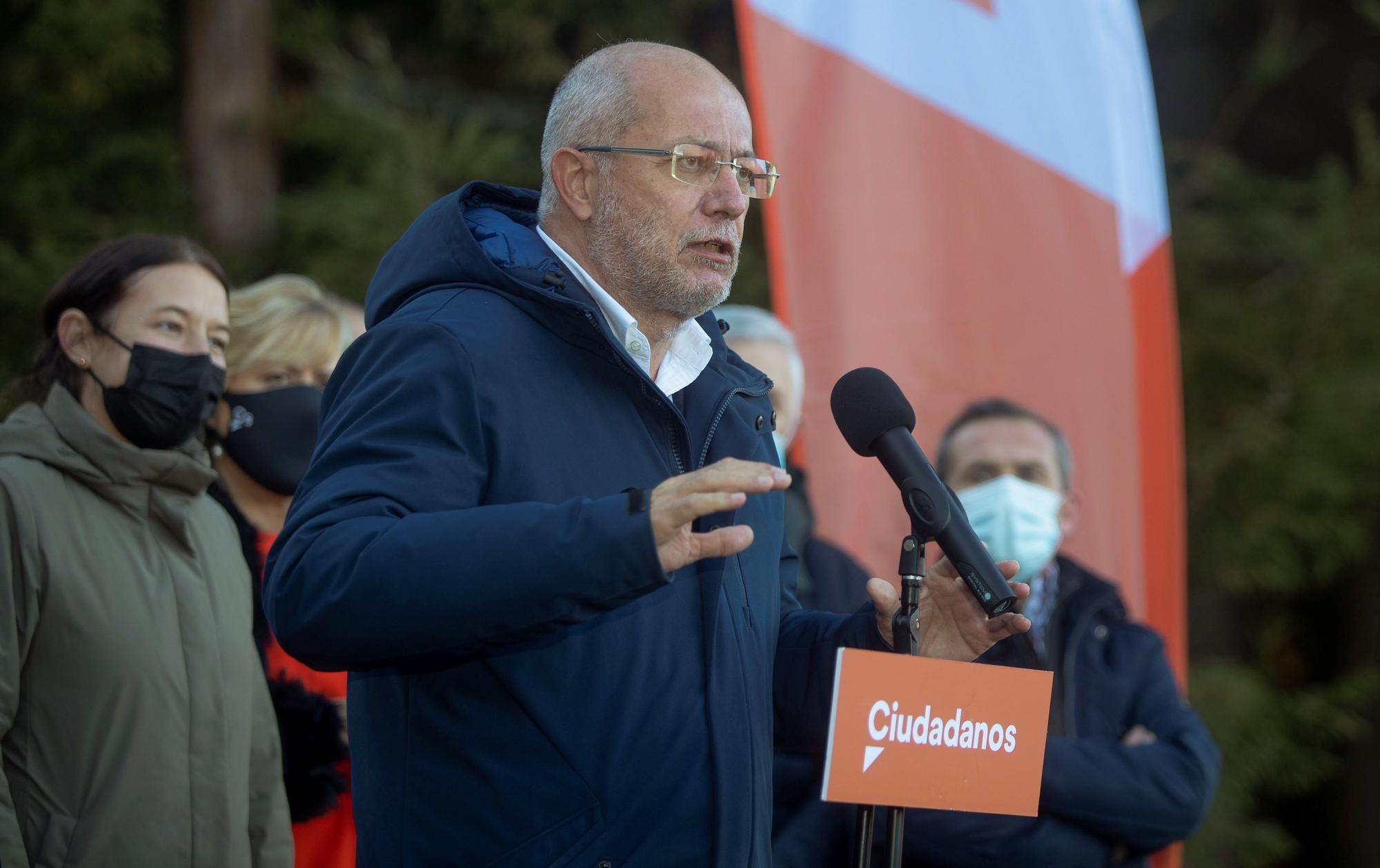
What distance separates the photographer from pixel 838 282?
4199 mm

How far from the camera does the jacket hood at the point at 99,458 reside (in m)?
2.74

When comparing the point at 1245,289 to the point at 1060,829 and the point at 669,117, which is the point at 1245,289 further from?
the point at 669,117

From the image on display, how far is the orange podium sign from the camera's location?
163 centimetres

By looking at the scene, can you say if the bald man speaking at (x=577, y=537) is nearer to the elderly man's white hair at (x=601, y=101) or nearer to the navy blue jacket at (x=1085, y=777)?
the elderly man's white hair at (x=601, y=101)

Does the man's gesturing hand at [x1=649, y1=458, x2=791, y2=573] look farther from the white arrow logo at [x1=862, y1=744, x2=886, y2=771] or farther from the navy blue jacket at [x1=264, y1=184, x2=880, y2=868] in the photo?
the white arrow logo at [x1=862, y1=744, x2=886, y2=771]

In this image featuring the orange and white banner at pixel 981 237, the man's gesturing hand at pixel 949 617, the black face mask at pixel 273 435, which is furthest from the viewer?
the orange and white banner at pixel 981 237

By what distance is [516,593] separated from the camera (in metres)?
1.60

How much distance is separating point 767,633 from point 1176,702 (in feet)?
5.59

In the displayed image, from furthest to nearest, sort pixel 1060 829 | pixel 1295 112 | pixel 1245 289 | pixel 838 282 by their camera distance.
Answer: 1. pixel 1295 112
2. pixel 1245 289
3. pixel 838 282
4. pixel 1060 829

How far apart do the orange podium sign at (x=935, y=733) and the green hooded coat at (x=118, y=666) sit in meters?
1.60

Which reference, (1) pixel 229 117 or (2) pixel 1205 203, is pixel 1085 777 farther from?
(2) pixel 1205 203

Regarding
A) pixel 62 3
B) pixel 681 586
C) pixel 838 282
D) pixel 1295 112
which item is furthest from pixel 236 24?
pixel 1295 112

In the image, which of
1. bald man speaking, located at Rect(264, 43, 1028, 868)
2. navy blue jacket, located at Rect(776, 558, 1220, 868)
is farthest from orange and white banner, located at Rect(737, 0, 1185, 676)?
bald man speaking, located at Rect(264, 43, 1028, 868)

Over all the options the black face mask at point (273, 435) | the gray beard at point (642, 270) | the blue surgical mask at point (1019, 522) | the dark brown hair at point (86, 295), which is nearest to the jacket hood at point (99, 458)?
the dark brown hair at point (86, 295)
